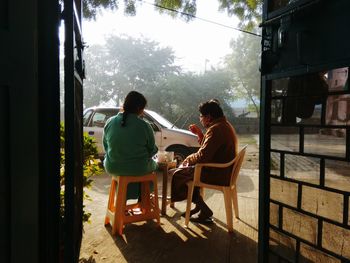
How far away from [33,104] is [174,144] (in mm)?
6508

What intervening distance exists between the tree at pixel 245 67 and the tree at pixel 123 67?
634 centimetres

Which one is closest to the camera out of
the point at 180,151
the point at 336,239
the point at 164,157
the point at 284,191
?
the point at 336,239

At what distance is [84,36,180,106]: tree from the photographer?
3656 cm

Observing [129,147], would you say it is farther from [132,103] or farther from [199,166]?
[199,166]

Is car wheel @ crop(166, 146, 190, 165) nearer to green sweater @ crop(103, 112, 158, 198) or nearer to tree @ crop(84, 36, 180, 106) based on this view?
green sweater @ crop(103, 112, 158, 198)

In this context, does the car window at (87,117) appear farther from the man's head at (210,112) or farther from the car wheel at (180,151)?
the man's head at (210,112)

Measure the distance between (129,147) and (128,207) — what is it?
843 mm

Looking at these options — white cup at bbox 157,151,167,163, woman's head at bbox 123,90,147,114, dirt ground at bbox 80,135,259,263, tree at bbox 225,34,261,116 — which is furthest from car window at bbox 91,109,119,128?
tree at bbox 225,34,261,116

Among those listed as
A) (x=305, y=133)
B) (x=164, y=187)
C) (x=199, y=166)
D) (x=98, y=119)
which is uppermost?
(x=98, y=119)

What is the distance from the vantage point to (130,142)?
3.71m

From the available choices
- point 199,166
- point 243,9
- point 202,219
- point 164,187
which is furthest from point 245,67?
point 199,166

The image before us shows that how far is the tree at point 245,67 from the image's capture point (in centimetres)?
3491

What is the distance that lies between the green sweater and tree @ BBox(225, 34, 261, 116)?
29735mm

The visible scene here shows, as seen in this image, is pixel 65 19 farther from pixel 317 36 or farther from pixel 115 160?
pixel 115 160
